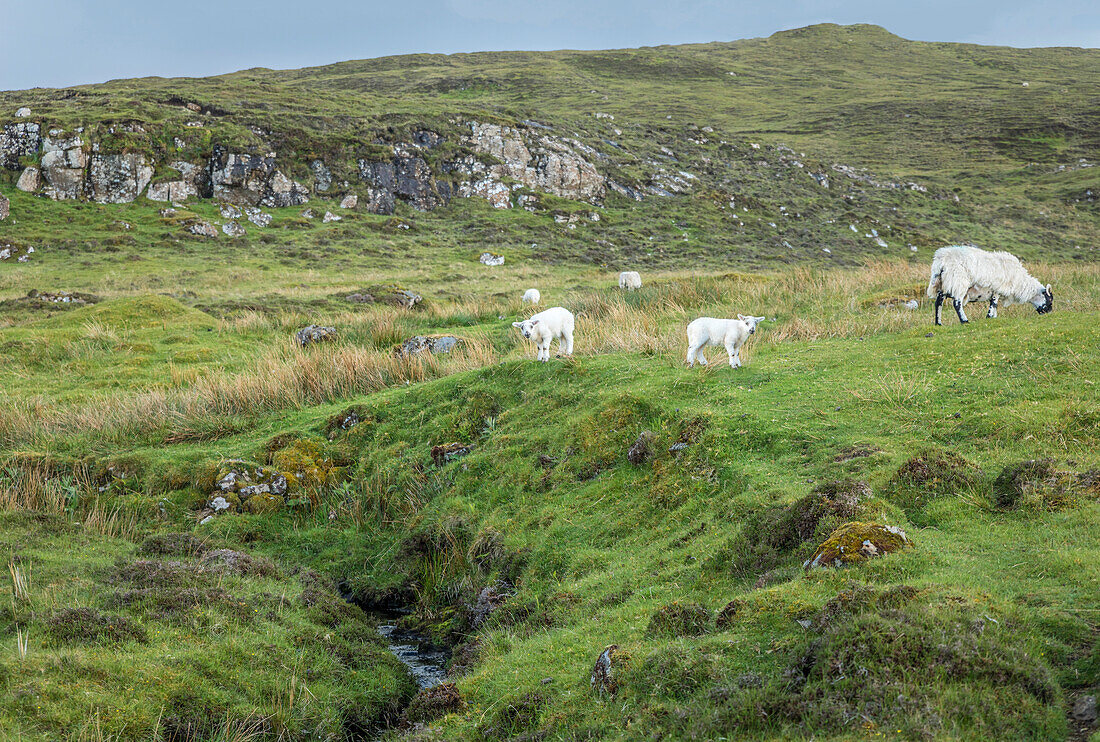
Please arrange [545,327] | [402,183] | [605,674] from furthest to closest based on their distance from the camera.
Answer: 1. [402,183]
2. [545,327]
3. [605,674]

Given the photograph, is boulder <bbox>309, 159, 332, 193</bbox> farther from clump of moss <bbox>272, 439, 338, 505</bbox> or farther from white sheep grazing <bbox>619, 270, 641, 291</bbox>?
clump of moss <bbox>272, 439, 338, 505</bbox>

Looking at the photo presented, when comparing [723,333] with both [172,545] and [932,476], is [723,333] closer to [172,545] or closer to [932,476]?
[932,476]

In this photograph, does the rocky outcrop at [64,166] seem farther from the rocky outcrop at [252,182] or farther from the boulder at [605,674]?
the boulder at [605,674]

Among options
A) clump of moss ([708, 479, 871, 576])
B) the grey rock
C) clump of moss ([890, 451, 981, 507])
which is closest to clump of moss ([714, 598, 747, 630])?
clump of moss ([708, 479, 871, 576])

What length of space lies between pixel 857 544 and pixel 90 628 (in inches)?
314

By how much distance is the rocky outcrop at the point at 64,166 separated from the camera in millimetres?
54500

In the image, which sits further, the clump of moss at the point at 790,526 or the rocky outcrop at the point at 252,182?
the rocky outcrop at the point at 252,182

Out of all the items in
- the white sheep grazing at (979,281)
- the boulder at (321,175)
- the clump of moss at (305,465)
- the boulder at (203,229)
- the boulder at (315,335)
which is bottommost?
the clump of moss at (305,465)

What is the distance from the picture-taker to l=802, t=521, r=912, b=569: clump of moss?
6477 mm

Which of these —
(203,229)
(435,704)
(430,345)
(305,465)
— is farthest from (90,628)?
(203,229)

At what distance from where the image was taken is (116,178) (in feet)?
182

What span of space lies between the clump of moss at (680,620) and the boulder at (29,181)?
63.5 meters

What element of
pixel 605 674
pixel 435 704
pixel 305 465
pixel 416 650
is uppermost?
pixel 605 674

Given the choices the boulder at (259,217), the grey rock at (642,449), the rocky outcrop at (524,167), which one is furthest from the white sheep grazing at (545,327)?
the rocky outcrop at (524,167)
